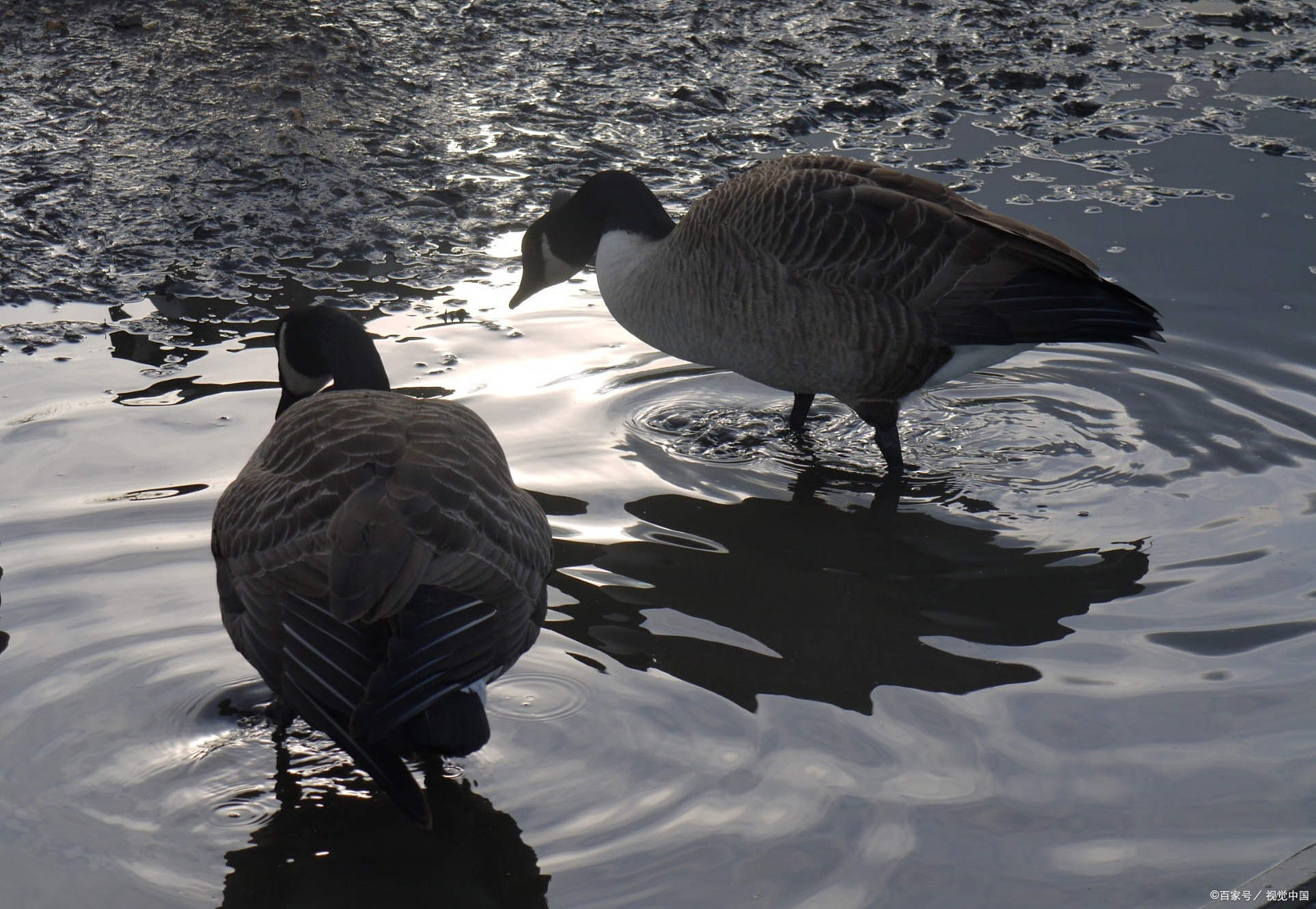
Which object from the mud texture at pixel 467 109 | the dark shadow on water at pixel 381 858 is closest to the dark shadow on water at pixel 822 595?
the dark shadow on water at pixel 381 858

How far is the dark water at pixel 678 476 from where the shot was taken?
11.5ft

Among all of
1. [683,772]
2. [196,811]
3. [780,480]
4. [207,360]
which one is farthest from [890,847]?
[207,360]

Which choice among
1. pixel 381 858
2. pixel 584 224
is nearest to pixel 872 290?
pixel 584 224

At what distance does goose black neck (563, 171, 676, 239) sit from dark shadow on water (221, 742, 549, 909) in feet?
10.7

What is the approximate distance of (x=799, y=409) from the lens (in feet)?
19.7

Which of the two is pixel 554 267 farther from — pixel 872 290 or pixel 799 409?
pixel 872 290

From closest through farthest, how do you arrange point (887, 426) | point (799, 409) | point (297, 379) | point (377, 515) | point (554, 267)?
point (377, 515), point (297, 379), point (887, 426), point (799, 409), point (554, 267)

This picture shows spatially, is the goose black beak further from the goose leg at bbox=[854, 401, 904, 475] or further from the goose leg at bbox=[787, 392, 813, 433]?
the goose leg at bbox=[854, 401, 904, 475]

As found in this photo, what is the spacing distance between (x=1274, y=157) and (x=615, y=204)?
437 cm

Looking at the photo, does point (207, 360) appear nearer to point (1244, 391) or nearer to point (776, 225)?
point (776, 225)

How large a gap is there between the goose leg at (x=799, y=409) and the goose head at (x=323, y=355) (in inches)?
78.2

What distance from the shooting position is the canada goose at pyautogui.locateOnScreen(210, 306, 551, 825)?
2.93m

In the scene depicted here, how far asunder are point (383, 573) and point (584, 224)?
358 centimetres

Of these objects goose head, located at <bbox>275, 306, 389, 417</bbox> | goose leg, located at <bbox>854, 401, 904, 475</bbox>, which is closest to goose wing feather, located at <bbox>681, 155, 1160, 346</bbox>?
goose leg, located at <bbox>854, 401, 904, 475</bbox>
